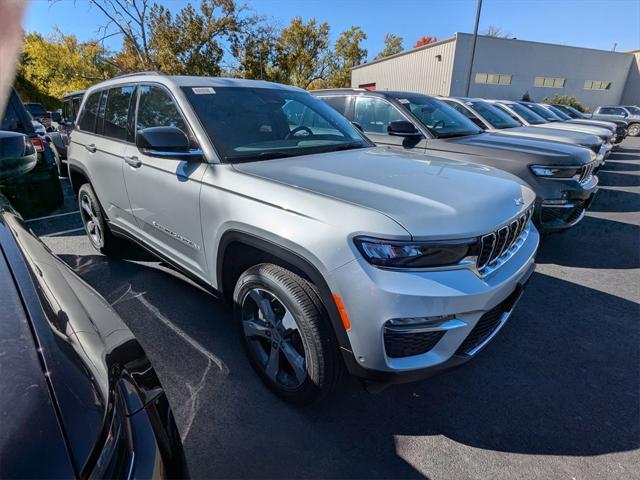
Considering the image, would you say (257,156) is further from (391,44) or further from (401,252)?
(391,44)

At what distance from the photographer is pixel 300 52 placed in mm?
38875

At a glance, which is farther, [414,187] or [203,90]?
[203,90]

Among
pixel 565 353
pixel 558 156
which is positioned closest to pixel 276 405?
pixel 565 353

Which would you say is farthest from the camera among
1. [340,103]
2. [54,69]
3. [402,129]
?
[54,69]

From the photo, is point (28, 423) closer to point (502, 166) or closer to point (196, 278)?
point (196, 278)

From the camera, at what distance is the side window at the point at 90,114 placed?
149 inches

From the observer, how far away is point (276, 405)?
2197 mm

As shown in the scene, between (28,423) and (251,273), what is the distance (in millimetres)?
1306

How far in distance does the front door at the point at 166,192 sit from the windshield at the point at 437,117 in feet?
11.2

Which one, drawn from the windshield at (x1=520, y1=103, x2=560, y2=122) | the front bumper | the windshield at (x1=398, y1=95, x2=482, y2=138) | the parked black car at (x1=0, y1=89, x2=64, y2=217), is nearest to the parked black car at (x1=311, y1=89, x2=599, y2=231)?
the windshield at (x1=398, y1=95, x2=482, y2=138)

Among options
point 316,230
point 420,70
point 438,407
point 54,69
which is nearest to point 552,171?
point 438,407

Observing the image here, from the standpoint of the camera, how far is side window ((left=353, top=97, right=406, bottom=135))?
520 cm

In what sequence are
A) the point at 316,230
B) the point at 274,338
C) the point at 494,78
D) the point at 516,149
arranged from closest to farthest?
the point at 316,230, the point at 274,338, the point at 516,149, the point at 494,78

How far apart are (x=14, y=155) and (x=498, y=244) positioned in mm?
3070
